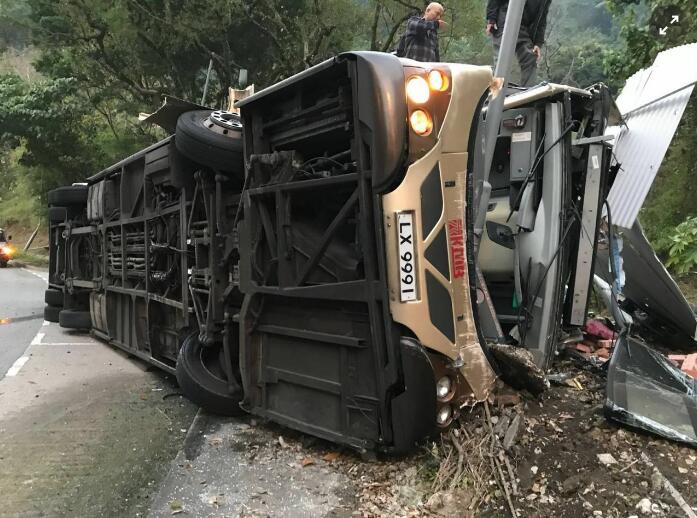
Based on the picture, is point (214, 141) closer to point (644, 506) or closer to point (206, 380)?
point (206, 380)

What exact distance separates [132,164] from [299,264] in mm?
3352

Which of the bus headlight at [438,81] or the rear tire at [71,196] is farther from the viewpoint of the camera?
the rear tire at [71,196]

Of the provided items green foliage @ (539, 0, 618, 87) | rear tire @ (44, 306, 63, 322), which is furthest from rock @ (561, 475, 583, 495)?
green foliage @ (539, 0, 618, 87)

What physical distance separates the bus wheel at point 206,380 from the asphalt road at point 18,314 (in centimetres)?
268

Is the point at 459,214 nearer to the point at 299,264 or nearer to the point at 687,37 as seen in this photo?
the point at 299,264

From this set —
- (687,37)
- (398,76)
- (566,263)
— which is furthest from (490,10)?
(687,37)

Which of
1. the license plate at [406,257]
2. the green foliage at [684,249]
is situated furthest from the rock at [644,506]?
the green foliage at [684,249]

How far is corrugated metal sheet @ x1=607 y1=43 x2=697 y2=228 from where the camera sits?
4.09 meters

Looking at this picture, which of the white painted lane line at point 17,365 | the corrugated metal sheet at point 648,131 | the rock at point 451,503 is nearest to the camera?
the rock at point 451,503

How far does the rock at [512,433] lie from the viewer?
290cm

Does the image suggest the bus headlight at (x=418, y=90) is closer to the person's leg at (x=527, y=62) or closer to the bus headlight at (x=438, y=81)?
the bus headlight at (x=438, y=81)

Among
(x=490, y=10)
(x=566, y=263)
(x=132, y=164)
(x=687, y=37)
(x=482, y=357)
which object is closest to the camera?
(x=482, y=357)

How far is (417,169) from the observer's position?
2748mm

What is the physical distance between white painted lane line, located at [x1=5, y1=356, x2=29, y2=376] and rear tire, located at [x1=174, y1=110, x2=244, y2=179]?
3.40 metres
